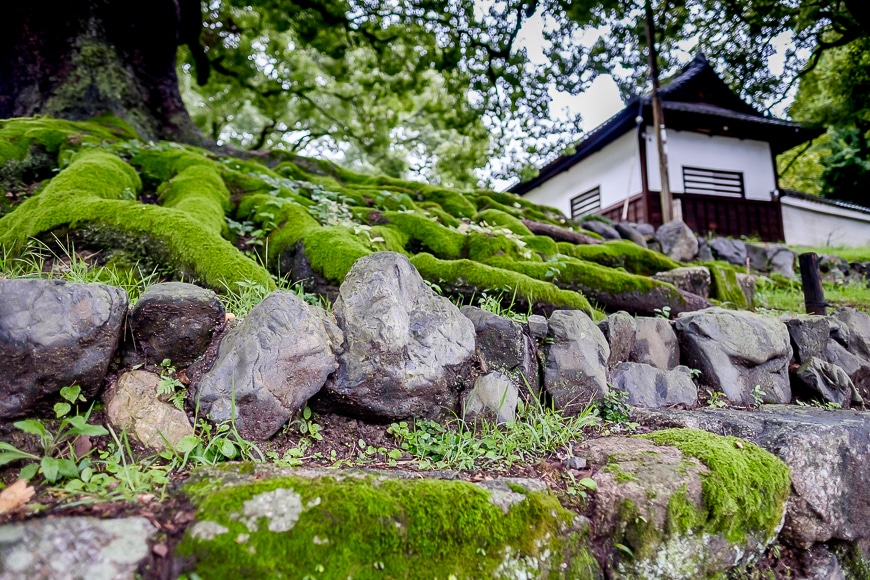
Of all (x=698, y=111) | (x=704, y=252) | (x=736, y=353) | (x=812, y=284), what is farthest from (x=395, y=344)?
(x=698, y=111)

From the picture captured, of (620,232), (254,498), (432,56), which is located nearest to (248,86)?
(432,56)

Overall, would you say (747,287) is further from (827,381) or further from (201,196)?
(201,196)

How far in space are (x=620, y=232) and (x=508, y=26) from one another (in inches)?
157

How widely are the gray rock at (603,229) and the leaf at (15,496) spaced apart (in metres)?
7.57

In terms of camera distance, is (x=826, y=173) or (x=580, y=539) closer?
(x=580, y=539)

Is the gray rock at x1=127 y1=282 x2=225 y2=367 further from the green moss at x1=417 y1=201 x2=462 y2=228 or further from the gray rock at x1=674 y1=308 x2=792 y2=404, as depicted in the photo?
the green moss at x1=417 y1=201 x2=462 y2=228

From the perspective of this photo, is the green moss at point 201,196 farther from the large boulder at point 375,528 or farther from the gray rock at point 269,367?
the large boulder at point 375,528

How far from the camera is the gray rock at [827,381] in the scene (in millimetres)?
3351

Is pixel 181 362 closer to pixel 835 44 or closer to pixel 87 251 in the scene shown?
pixel 87 251

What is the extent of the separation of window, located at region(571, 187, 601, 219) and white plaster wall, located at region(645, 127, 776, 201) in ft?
6.52

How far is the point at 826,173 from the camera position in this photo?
1662 cm

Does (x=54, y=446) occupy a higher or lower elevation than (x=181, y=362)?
lower

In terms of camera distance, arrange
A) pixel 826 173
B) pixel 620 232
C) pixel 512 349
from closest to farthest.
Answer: pixel 512 349, pixel 620 232, pixel 826 173

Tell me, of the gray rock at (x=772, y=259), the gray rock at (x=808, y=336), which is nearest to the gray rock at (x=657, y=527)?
the gray rock at (x=808, y=336)
